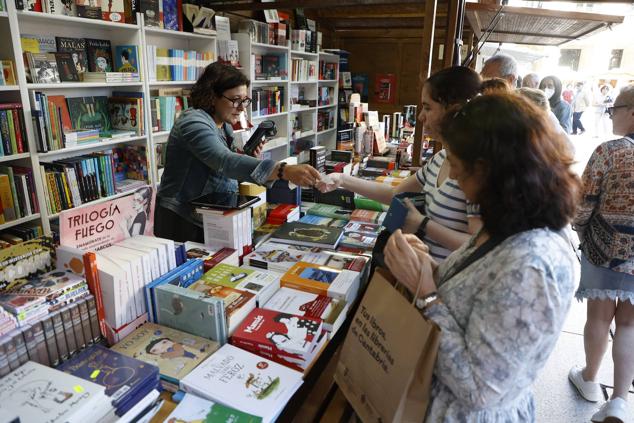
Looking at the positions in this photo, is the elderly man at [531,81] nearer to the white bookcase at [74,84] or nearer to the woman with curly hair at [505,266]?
the white bookcase at [74,84]

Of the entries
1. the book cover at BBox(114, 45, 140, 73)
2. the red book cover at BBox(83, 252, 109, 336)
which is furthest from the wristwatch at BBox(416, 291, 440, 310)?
the book cover at BBox(114, 45, 140, 73)

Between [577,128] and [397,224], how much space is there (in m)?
14.1

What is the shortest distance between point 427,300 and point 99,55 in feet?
10.7

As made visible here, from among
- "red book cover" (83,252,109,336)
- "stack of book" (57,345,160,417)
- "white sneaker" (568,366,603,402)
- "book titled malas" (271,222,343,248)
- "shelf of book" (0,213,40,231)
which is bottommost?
"white sneaker" (568,366,603,402)

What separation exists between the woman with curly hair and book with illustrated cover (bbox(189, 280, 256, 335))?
24.4 inches

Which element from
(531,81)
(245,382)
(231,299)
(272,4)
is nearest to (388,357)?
(245,382)

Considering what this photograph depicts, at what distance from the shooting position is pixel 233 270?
1.57m

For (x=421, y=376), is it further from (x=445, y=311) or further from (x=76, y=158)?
(x=76, y=158)

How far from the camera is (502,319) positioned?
0.80 meters

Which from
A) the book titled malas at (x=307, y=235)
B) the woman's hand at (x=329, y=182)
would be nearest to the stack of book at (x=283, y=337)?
the book titled malas at (x=307, y=235)

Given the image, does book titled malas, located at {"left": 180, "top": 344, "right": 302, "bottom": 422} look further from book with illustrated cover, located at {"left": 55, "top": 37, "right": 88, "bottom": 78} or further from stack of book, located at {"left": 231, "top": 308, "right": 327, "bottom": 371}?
book with illustrated cover, located at {"left": 55, "top": 37, "right": 88, "bottom": 78}

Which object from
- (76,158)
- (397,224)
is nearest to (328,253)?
(397,224)

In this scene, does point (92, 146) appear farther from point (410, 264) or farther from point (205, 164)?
point (410, 264)

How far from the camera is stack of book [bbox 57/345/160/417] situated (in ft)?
3.19
